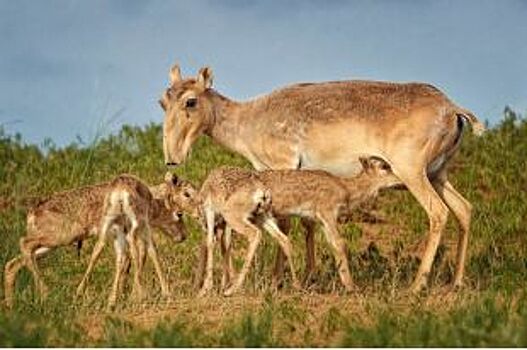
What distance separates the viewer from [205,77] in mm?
15125

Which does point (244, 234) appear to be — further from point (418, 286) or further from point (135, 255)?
point (418, 286)

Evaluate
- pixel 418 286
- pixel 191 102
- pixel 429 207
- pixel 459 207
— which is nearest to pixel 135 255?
pixel 418 286

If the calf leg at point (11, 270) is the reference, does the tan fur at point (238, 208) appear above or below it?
above

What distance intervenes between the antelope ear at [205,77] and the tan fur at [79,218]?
272cm

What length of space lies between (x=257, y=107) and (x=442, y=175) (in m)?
2.51

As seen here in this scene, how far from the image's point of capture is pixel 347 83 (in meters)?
14.6

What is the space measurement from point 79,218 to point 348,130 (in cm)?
341

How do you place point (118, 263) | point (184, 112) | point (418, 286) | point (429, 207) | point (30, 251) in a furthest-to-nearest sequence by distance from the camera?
point (184, 112) < point (429, 207) < point (418, 286) < point (30, 251) < point (118, 263)

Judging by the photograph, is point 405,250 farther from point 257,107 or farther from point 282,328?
A: point 282,328

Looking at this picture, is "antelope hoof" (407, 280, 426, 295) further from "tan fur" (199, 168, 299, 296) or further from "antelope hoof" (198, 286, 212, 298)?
"antelope hoof" (198, 286, 212, 298)

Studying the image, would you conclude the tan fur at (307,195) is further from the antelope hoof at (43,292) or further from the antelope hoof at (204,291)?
the antelope hoof at (43,292)

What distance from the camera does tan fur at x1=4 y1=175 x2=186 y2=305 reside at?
1225cm

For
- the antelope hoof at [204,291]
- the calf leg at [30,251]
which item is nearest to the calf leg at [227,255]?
the antelope hoof at [204,291]

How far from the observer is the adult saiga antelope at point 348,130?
1356cm
